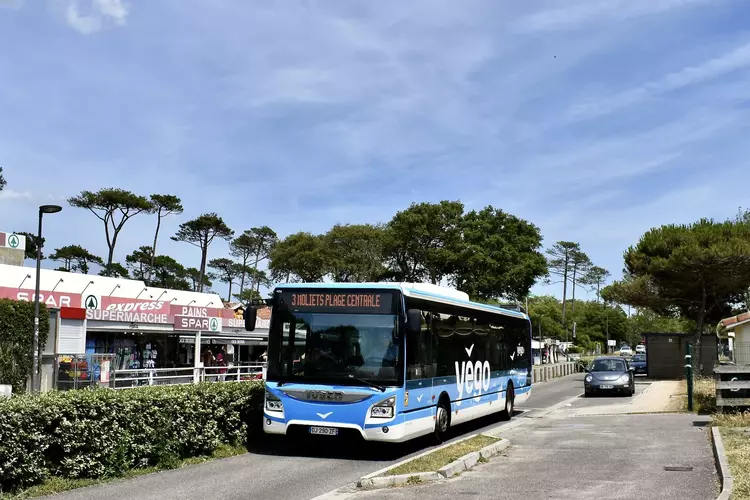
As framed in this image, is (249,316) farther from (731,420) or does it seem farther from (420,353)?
(731,420)

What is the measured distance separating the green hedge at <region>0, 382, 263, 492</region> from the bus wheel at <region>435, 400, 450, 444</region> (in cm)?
346

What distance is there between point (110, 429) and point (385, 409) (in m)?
4.07

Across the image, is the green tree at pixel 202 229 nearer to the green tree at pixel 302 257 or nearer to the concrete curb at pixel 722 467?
the green tree at pixel 302 257

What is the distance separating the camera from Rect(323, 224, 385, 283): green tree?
65.3 metres

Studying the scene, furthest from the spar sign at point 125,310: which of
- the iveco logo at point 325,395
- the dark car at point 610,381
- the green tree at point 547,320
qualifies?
the green tree at point 547,320

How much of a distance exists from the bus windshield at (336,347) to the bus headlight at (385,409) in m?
0.28

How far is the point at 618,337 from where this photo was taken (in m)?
125

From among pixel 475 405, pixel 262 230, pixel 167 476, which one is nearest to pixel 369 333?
pixel 167 476

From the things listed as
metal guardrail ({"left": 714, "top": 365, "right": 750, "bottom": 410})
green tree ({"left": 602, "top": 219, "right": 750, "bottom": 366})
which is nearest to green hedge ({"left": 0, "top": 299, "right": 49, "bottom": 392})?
metal guardrail ({"left": 714, "top": 365, "right": 750, "bottom": 410})

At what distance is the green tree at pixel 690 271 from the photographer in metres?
37.7

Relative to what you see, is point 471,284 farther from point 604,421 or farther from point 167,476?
point 167,476

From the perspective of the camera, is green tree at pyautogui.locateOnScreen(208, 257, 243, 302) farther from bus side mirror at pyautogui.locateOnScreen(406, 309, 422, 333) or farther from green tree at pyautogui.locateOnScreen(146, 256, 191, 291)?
bus side mirror at pyautogui.locateOnScreen(406, 309, 422, 333)

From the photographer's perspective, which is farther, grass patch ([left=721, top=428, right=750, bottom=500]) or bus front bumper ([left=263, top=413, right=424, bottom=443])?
bus front bumper ([left=263, top=413, right=424, bottom=443])

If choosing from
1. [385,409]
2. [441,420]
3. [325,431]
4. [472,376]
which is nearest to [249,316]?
[325,431]
